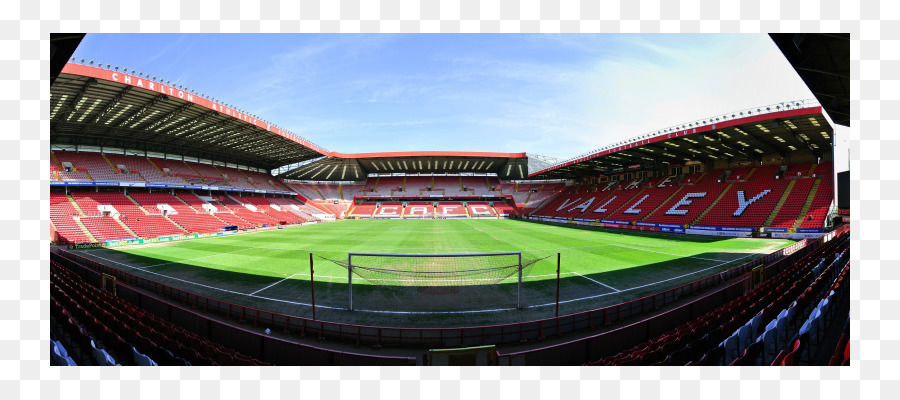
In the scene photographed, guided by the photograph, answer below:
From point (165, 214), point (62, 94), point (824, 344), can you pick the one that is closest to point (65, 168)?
point (165, 214)

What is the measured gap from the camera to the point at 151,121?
28.7 meters

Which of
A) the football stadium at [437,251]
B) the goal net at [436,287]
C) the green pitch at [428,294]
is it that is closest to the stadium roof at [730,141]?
the football stadium at [437,251]

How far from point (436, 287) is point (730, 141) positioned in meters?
34.3

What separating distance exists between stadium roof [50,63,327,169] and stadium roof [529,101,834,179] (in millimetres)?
42498

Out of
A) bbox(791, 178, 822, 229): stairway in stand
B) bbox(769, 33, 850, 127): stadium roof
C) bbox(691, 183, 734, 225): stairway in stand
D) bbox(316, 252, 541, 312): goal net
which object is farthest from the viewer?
bbox(691, 183, 734, 225): stairway in stand

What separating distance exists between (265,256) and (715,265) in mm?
27533

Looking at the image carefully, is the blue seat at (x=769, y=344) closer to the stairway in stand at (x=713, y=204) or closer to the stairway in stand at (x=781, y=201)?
the stairway in stand at (x=781, y=201)

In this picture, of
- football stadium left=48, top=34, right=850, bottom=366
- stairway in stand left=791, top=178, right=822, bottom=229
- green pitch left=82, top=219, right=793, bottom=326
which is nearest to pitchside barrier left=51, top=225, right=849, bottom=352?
football stadium left=48, top=34, right=850, bottom=366

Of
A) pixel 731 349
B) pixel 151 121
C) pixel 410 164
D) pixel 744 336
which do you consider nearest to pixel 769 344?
pixel 744 336

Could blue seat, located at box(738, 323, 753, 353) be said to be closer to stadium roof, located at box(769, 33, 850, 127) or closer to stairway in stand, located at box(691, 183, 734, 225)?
stadium roof, located at box(769, 33, 850, 127)

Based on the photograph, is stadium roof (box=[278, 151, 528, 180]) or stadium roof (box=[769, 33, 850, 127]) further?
stadium roof (box=[278, 151, 528, 180])

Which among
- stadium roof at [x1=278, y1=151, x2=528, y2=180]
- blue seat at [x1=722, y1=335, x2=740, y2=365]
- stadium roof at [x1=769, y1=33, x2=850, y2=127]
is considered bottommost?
blue seat at [x1=722, y1=335, x2=740, y2=365]

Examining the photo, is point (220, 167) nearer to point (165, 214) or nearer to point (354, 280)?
point (165, 214)

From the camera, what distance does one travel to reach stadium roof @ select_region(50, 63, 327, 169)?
2050 cm
